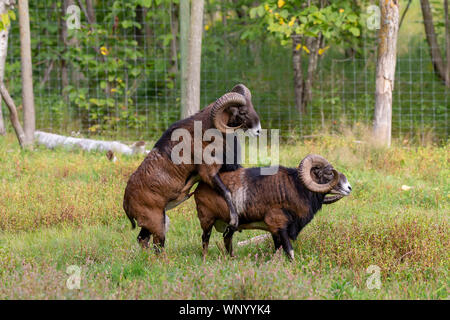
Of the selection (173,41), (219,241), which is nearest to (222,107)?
(219,241)

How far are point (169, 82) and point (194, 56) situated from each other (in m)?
3.72

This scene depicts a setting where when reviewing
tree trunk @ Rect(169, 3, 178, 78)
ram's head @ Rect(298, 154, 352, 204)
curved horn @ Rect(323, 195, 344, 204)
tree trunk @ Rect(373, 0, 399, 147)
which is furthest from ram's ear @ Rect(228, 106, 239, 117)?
tree trunk @ Rect(169, 3, 178, 78)

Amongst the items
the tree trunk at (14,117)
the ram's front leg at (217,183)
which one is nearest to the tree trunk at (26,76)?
the tree trunk at (14,117)

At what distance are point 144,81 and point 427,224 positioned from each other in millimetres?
9959

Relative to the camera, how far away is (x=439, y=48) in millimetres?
15680

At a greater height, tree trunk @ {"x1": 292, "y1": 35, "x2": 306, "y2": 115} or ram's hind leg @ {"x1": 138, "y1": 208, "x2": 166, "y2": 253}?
tree trunk @ {"x1": 292, "y1": 35, "x2": 306, "y2": 115}

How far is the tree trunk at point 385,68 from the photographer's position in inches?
479

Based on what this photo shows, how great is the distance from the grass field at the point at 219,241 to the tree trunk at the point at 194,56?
154 centimetres

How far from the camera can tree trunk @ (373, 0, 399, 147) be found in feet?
39.9

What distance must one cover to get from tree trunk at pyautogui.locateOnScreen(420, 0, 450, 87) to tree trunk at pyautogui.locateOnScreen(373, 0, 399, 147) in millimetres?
3237

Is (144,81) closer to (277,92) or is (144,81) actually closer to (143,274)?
(277,92)

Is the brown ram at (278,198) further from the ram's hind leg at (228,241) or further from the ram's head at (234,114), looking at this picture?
the ram's head at (234,114)

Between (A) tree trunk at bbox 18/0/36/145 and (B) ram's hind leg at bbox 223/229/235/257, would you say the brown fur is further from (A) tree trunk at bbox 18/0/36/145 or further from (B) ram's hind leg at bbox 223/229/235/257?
(A) tree trunk at bbox 18/0/36/145

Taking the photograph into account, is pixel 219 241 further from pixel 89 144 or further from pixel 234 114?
pixel 89 144
